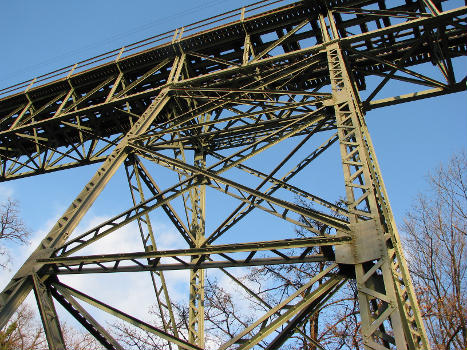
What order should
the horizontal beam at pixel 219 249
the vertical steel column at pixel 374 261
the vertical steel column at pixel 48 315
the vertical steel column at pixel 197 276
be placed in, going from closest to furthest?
the vertical steel column at pixel 374 261
the horizontal beam at pixel 219 249
the vertical steel column at pixel 48 315
the vertical steel column at pixel 197 276

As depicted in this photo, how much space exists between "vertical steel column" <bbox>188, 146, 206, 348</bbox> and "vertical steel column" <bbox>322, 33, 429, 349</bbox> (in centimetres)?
306

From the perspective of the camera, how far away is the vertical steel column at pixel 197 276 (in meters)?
7.09

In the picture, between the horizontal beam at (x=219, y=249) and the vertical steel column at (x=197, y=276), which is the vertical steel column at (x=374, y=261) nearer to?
the horizontal beam at (x=219, y=249)

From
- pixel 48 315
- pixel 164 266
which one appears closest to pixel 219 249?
pixel 164 266

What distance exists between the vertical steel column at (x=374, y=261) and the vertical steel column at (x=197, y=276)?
3057 millimetres

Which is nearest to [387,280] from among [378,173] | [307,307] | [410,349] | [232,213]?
[410,349]

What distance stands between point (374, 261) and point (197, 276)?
4474mm

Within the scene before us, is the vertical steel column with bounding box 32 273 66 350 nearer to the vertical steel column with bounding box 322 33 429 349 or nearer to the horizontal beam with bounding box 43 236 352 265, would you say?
the horizontal beam with bounding box 43 236 352 265

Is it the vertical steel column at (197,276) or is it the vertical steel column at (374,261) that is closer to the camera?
the vertical steel column at (374,261)

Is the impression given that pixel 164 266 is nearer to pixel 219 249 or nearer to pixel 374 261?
pixel 219 249

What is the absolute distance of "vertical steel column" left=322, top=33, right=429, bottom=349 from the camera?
3.53 meters

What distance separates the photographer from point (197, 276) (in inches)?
310

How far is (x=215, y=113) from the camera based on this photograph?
1084 cm

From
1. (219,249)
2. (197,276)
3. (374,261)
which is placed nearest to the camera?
(374,261)
